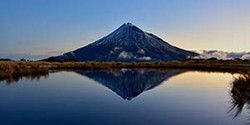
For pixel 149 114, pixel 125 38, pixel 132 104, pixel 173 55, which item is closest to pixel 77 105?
pixel 132 104

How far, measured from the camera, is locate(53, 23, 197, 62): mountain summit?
14300cm

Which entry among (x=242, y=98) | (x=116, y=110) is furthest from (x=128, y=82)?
(x=116, y=110)

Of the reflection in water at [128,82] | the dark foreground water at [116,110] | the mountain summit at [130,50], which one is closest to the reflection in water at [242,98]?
the dark foreground water at [116,110]

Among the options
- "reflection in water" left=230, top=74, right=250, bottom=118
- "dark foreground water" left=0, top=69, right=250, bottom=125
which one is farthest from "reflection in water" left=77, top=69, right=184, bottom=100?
"reflection in water" left=230, top=74, right=250, bottom=118

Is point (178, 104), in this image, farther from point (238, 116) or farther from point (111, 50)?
point (111, 50)

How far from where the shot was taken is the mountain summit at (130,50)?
14300cm

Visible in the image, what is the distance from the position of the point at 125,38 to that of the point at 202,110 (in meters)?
158

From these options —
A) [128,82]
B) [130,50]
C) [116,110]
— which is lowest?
[116,110]

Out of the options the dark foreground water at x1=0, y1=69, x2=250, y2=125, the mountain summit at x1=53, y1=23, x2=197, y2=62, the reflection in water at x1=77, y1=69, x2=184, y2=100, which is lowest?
the dark foreground water at x1=0, y1=69, x2=250, y2=125

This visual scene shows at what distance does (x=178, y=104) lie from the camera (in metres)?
13.2

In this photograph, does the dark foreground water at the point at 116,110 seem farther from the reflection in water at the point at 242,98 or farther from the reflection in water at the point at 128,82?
the reflection in water at the point at 128,82

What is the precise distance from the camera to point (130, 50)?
15762cm

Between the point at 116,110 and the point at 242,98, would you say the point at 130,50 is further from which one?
the point at 116,110

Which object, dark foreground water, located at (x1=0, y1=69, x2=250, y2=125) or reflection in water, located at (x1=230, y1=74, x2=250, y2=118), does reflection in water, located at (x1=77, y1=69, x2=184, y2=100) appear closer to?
dark foreground water, located at (x1=0, y1=69, x2=250, y2=125)
